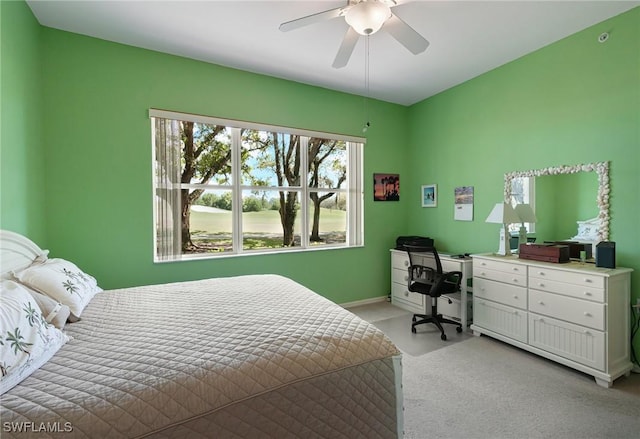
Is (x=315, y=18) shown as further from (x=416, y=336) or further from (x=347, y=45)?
(x=416, y=336)

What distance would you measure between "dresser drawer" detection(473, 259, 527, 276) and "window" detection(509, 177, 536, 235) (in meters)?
0.51

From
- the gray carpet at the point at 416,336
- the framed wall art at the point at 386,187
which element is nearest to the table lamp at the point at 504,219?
the gray carpet at the point at 416,336

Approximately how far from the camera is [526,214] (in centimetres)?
297

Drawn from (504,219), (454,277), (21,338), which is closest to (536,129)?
(504,219)

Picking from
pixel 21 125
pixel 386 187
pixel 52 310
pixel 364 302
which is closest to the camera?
pixel 52 310

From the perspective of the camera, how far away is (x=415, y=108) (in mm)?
4305

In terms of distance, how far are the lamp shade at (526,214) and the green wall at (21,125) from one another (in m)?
4.18

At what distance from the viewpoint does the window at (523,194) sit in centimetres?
297

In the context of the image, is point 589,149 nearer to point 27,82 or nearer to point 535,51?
point 535,51

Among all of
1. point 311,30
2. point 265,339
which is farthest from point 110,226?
point 311,30

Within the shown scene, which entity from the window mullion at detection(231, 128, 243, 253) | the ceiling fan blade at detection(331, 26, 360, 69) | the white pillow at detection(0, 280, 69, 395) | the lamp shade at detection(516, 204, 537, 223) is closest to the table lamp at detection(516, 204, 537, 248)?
the lamp shade at detection(516, 204, 537, 223)

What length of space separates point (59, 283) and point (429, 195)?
394cm

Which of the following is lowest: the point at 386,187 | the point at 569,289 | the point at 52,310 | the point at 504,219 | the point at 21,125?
the point at 569,289

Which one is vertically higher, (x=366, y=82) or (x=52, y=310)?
(x=366, y=82)
